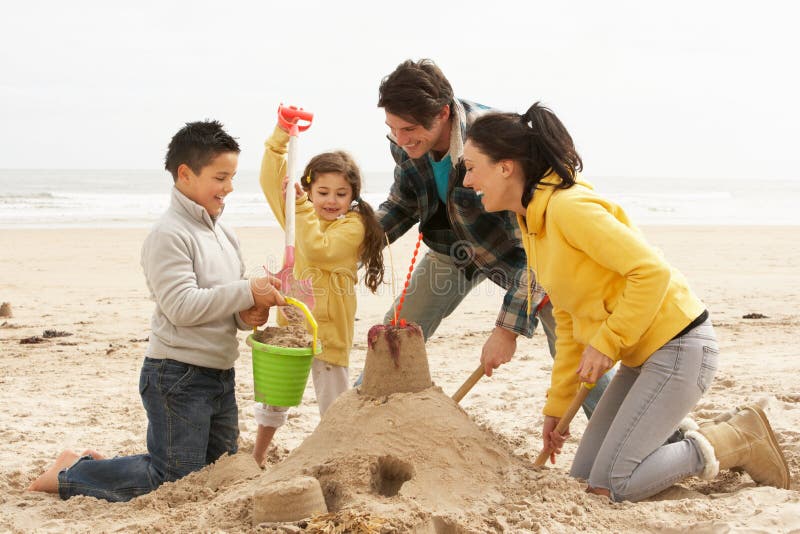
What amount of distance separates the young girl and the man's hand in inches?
27.4

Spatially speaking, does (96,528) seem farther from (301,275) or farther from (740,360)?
(740,360)

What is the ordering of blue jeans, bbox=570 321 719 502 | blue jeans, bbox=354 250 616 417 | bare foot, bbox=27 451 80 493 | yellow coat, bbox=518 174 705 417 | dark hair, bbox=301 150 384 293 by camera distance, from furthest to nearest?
1. blue jeans, bbox=354 250 616 417
2. dark hair, bbox=301 150 384 293
3. bare foot, bbox=27 451 80 493
4. blue jeans, bbox=570 321 719 502
5. yellow coat, bbox=518 174 705 417

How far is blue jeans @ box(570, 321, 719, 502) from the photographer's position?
2934 millimetres

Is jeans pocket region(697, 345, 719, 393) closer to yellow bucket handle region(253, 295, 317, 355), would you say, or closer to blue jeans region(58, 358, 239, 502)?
yellow bucket handle region(253, 295, 317, 355)

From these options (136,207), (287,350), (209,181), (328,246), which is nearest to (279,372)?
(287,350)

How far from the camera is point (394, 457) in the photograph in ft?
8.99

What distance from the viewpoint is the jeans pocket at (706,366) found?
9.65ft

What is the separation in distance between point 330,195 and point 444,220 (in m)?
0.57

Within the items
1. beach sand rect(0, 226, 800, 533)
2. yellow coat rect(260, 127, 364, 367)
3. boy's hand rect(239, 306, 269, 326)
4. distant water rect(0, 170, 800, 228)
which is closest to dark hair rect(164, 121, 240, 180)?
yellow coat rect(260, 127, 364, 367)

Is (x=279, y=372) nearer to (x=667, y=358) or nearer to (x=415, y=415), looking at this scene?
(x=415, y=415)

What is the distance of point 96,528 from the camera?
9.41 ft

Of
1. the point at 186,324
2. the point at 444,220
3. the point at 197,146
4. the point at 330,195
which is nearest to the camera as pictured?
the point at 186,324

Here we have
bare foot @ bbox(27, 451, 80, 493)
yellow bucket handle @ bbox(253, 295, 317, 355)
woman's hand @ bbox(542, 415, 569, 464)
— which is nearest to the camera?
yellow bucket handle @ bbox(253, 295, 317, 355)

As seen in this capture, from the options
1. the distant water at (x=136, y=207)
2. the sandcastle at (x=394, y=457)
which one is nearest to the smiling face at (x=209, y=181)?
the sandcastle at (x=394, y=457)
